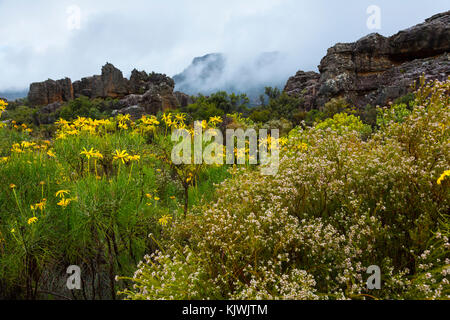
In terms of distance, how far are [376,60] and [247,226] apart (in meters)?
41.9

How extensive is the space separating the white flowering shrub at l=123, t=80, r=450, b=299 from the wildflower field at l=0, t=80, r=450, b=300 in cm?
1

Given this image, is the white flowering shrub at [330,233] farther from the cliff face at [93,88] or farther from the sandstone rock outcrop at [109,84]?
the sandstone rock outcrop at [109,84]

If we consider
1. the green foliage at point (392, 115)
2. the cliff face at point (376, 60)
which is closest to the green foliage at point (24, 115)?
the cliff face at point (376, 60)

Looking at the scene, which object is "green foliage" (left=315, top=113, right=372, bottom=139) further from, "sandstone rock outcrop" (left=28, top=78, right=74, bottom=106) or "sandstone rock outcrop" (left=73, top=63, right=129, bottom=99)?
"sandstone rock outcrop" (left=28, top=78, right=74, bottom=106)

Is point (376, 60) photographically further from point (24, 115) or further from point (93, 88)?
point (24, 115)

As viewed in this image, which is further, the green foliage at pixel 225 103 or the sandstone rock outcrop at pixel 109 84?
the sandstone rock outcrop at pixel 109 84

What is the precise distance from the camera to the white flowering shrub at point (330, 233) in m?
2.08

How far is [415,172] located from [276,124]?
1439cm

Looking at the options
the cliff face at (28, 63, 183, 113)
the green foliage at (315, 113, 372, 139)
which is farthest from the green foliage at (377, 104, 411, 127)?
the cliff face at (28, 63, 183, 113)

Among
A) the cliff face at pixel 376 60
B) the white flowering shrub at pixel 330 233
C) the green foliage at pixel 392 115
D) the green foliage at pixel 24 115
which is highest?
the cliff face at pixel 376 60

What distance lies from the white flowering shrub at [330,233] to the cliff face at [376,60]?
32893mm

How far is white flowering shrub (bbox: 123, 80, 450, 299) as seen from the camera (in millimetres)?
2084
